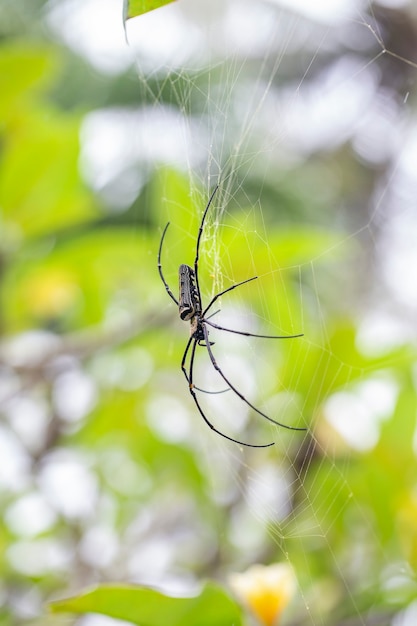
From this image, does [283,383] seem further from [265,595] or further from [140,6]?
[140,6]

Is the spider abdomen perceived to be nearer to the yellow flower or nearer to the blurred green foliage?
the blurred green foliage

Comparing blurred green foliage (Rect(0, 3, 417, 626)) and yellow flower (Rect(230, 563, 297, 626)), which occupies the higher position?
blurred green foliage (Rect(0, 3, 417, 626))

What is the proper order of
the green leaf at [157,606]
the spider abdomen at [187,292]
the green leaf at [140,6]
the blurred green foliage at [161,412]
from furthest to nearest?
the blurred green foliage at [161,412]
the spider abdomen at [187,292]
the green leaf at [157,606]
the green leaf at [140,6]

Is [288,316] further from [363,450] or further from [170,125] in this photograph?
[170,125]

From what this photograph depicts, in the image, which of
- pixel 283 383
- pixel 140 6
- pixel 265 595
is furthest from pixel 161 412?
pixel 140 6

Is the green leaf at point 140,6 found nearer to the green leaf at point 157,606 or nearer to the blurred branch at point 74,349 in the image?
the green leaf at point 157,606

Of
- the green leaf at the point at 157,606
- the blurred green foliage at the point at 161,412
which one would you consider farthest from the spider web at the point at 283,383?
the green leaf at the point at 157,606

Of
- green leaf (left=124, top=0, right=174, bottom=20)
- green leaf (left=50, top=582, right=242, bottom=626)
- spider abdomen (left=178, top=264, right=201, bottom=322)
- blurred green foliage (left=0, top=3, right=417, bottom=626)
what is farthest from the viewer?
blurred green foliage (left=0, top=3, right=417, bottom=626)

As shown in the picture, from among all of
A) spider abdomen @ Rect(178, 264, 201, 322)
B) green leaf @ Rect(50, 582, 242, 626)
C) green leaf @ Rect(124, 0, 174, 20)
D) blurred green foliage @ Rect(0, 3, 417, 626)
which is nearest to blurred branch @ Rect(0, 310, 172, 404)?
blurred green foliage @ Rect(0, 3, 417, 626)
